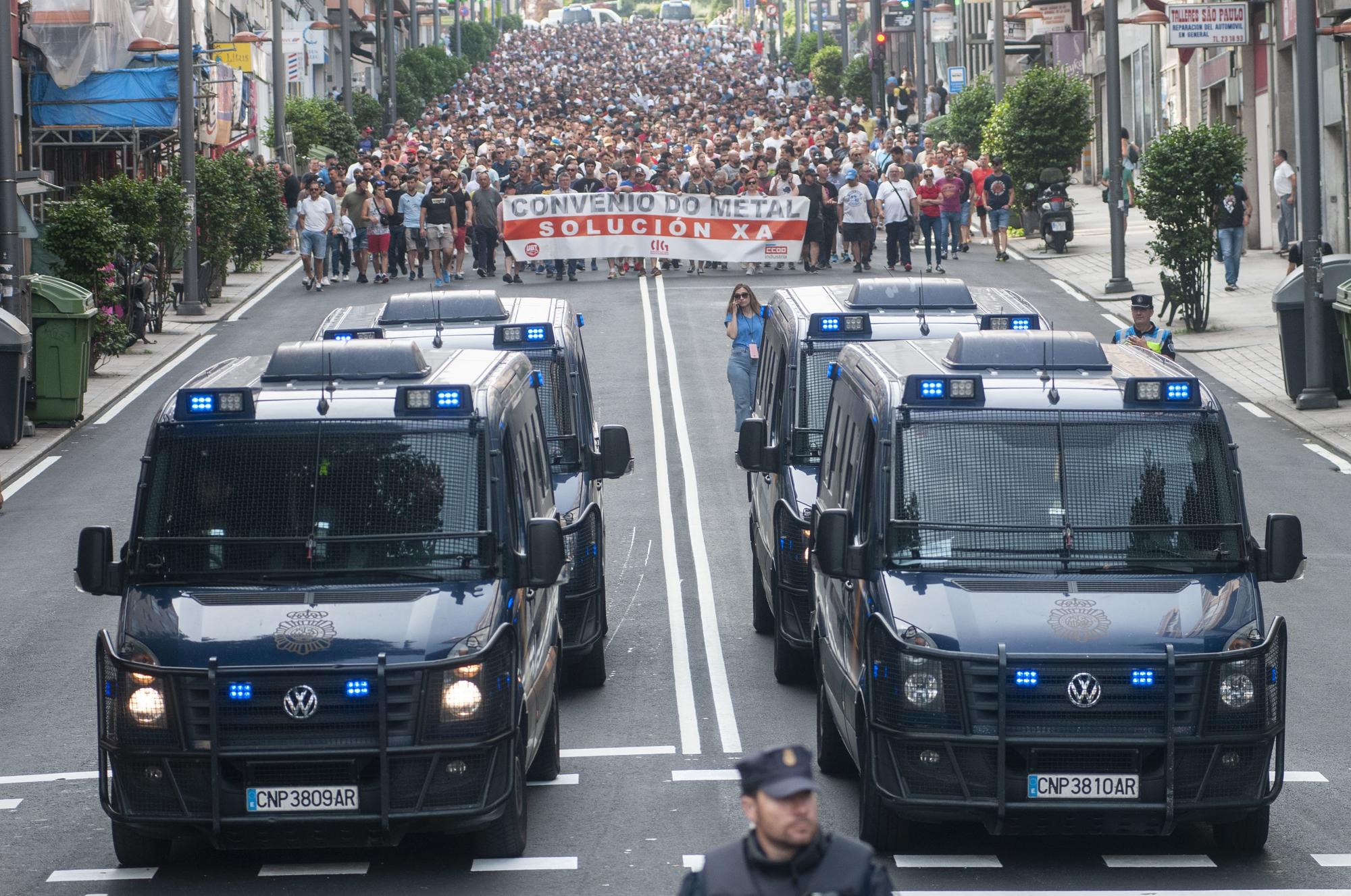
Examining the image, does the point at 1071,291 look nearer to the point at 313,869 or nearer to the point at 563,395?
the point at 563,395

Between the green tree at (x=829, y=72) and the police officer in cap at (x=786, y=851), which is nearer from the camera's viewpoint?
the police officer in cap at (x=786, y=851)

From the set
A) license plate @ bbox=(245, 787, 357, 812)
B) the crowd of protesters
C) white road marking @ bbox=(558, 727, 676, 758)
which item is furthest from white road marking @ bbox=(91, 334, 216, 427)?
license plate @ bbox=(245, 787, 357, 812)

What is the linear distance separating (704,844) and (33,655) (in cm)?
597

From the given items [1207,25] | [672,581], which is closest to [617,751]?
[672,581]

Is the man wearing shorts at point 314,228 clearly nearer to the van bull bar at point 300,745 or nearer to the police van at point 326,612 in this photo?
the police van at point 326,612

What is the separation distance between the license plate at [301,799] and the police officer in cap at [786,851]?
3.47m

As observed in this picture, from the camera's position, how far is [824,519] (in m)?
8.95

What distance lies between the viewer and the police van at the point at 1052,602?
8289 millimetres

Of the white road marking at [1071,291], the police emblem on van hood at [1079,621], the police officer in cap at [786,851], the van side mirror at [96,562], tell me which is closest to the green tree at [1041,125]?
the white road marking at [1071,291]

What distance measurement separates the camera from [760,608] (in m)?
13.7

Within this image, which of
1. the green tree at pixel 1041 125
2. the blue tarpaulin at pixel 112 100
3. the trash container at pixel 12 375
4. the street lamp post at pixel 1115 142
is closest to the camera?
the trash container at pixel 12 375

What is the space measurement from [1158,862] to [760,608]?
5.14m

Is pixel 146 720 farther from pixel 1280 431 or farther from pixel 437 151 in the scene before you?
pixel 437 151

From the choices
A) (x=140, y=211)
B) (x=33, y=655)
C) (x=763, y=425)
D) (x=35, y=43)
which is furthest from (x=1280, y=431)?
(x=35, y=43)
